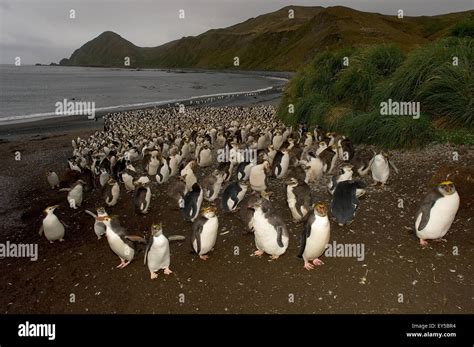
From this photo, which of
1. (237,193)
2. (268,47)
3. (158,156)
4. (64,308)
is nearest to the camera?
(64,308)

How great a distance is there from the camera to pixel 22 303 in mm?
6176

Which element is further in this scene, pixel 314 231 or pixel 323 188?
pixel 323 188

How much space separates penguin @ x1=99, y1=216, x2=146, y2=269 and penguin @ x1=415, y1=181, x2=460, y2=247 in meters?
4.78

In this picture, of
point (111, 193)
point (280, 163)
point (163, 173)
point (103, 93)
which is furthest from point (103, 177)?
point (103, 93)

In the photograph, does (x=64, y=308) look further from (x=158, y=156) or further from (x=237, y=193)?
(x=158, y=156)

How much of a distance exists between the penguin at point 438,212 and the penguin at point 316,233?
168 centimetres

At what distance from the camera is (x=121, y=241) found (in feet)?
21.7

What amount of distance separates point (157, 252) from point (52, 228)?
122 inches

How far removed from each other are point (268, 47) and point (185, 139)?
142788 millimetres

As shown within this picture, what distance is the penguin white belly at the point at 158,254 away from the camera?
615cm

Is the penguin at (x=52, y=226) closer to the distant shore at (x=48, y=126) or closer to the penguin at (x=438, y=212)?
the penguin at (x=438, y=212)

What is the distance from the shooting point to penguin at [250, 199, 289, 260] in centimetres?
624

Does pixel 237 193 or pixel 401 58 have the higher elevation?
pixel 401 58

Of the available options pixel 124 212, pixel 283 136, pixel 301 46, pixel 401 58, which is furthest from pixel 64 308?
pixel 301 46
